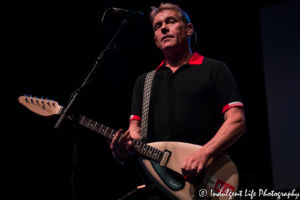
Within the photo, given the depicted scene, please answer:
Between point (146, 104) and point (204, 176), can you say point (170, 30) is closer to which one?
point (146, 104)

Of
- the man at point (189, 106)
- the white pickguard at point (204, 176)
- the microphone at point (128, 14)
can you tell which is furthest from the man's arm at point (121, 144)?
the microphone at point (128, 14)

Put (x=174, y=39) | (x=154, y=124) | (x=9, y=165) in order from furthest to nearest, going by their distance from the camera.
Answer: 1. (x=9, y=165)
2. (x=174, y=39)
3. (x=154, y=124)

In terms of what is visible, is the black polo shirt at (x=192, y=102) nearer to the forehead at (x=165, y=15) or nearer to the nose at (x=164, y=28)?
the nose at (x=164, y=28)

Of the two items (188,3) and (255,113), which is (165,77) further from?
(188,3)

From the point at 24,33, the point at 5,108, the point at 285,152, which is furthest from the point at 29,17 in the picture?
the point at 285,152

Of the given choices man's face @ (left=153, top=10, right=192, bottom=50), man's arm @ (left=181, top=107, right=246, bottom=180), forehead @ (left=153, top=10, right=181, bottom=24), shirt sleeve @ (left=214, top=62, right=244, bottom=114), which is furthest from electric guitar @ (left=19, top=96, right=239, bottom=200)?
forehead @ (left=153, top=10, right=181, bottom=24)

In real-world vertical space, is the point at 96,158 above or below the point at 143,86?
below

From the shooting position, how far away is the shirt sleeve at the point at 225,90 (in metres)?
2.05

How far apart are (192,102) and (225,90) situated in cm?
30

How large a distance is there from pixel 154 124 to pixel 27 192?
242 cm

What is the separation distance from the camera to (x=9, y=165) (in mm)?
3400

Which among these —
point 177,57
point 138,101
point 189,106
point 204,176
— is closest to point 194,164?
point 204,176

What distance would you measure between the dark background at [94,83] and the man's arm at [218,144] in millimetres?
1824

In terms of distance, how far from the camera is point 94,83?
14.6ft
